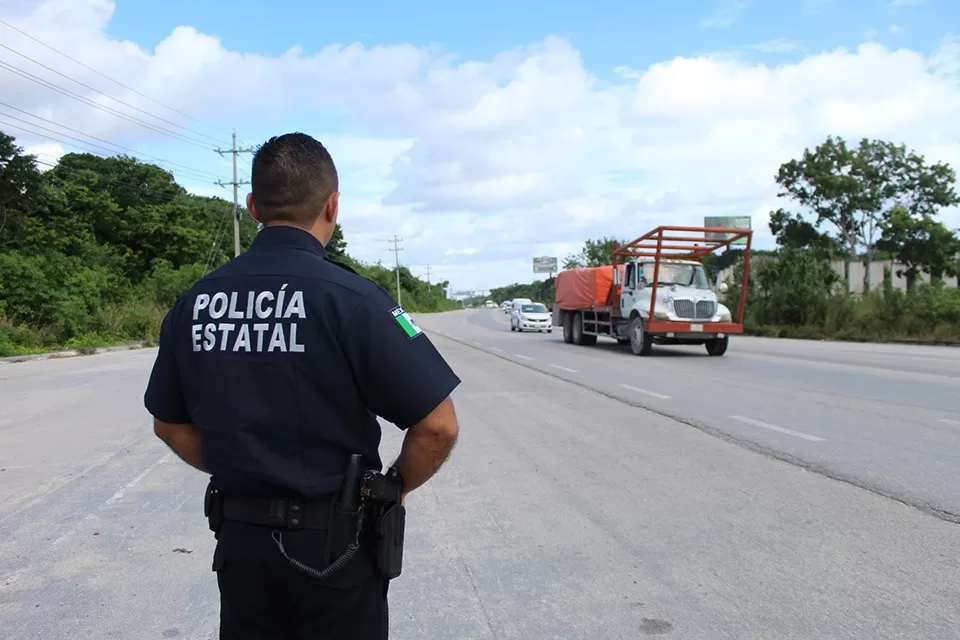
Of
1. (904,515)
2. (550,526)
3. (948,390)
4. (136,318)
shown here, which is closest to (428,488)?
(550,526)

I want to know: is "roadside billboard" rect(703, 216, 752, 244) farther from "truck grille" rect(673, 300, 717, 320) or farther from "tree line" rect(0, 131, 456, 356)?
"truck grille" rect(673, 300, 717, 320)

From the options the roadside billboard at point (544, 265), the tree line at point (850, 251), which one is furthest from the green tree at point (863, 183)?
the roadside billboard at point (544, 265)

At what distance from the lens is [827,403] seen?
1010cm

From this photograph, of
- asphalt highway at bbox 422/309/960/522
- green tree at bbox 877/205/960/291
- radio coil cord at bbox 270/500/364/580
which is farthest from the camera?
green tree at bbox 877/205/960/291

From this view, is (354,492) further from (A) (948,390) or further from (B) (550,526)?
(A) (948,390)

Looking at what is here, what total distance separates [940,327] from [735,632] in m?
23.9

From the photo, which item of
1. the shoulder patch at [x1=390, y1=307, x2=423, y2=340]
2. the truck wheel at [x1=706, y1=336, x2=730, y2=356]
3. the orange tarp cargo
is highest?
the orange tarp cargo

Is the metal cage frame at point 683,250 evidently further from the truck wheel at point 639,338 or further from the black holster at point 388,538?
the black holster at point 388,538

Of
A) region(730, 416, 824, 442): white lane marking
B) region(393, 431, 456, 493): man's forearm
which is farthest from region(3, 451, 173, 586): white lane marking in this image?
region(730, 416, 824, 442): white lane marking

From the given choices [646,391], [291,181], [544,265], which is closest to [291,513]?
[291,181]

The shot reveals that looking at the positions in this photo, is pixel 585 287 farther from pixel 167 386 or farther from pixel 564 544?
pixel 167 386

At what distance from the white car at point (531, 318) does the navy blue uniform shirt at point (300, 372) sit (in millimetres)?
35547

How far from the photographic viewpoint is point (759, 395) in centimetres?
1109

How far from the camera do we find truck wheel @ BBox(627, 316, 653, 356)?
18922 mm
